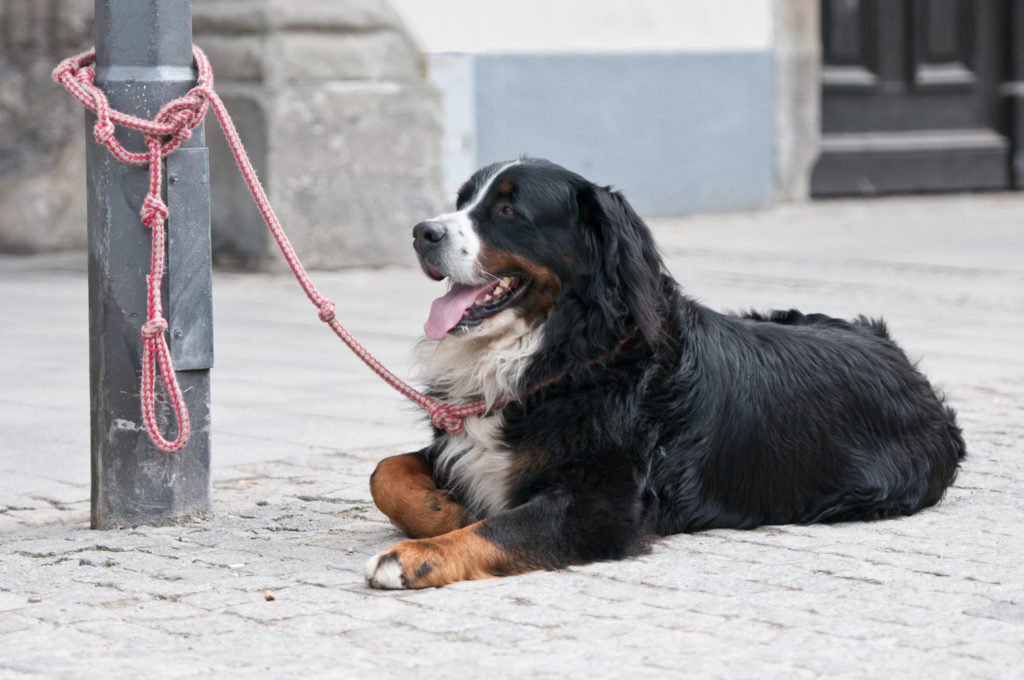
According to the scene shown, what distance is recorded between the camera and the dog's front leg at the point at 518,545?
13.3ft

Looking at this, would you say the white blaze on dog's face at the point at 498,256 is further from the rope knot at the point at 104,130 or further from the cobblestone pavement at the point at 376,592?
the rope knot at the point at 104,130

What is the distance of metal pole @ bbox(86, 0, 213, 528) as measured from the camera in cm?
471

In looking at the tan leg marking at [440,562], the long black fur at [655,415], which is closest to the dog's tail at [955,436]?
the long black fur at [655,415]

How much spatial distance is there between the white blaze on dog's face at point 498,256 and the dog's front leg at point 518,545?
0.57 meters

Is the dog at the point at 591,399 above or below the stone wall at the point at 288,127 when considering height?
below

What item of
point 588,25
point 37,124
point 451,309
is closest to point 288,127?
point 37,124

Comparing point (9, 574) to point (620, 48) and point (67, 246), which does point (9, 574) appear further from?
point (620, 48)

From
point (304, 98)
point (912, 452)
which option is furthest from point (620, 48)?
point (912, 452)

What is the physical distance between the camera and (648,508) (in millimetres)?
4559

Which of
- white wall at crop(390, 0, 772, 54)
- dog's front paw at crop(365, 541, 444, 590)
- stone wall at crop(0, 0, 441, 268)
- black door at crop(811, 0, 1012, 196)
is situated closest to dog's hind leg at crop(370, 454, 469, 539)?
dog's front paw at crop(365, 541, 444, 590)

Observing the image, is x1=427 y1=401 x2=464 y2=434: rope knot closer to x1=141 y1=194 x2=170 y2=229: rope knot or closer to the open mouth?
the open mouth

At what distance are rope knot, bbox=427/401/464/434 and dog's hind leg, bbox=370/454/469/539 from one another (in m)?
0.17

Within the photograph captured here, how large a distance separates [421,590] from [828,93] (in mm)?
11604

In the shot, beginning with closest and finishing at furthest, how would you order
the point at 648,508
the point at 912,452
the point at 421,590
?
the point at 421,590
the point at 648,508
the point at 912,452
